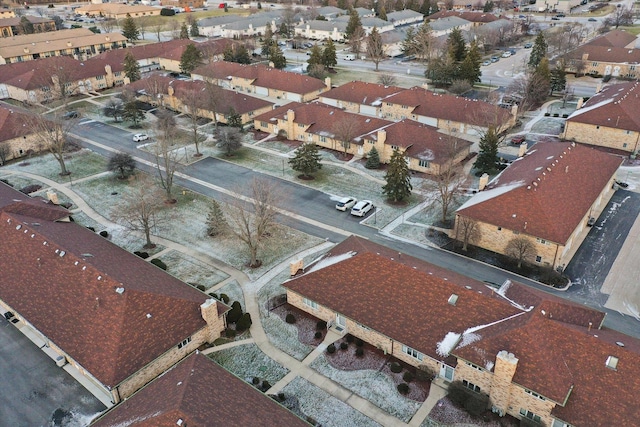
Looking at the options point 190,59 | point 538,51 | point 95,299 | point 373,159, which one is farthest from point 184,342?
point 538,51

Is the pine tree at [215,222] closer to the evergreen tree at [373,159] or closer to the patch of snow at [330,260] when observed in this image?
the patch of snow at [330,260]

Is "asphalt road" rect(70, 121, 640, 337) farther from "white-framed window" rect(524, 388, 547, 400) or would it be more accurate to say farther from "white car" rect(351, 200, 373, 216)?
"white-framed window" rect(524, 388, 547, 400)

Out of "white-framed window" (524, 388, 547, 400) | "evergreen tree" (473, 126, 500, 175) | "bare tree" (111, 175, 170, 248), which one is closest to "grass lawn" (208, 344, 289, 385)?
"white-framed window" (524, 388, 547, 400)

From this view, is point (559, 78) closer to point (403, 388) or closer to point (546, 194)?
point (546, 194)

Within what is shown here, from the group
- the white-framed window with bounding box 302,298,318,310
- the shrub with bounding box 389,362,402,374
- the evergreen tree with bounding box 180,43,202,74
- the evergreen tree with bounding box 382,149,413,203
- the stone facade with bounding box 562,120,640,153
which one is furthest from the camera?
the evergreen tree with bounding box 180,43,202,74

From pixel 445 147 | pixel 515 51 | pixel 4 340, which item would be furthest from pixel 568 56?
pixel 4 340

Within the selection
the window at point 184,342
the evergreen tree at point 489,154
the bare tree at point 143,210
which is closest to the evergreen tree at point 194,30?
the bare tree at point 143,210

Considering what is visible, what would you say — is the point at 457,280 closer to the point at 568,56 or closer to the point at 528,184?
the point at 528,184
